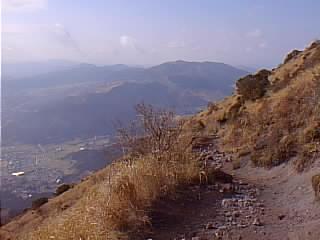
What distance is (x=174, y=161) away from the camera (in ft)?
28.8

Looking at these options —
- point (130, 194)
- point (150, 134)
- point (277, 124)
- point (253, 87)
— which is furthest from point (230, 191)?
point (253, 87)

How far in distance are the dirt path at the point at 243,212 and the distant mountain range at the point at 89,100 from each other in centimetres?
3132

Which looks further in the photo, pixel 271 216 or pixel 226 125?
pixel 226 125

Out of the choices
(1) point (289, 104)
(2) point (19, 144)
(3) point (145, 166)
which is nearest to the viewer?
(3) point (145, 166)

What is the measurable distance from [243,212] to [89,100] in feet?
296

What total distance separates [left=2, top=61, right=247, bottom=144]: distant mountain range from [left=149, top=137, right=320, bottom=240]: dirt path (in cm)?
3132

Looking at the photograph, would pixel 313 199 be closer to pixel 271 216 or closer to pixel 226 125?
pixel 271 216

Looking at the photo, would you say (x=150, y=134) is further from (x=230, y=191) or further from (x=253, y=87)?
(x=253, y=87)

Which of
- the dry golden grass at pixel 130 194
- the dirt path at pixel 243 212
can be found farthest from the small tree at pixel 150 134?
the dirt path at pixel 243 212

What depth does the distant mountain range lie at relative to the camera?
70.7 m

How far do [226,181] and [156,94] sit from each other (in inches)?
3557

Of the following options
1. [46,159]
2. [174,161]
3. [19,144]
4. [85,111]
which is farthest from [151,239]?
[85,111]

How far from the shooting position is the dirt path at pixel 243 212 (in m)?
6.46

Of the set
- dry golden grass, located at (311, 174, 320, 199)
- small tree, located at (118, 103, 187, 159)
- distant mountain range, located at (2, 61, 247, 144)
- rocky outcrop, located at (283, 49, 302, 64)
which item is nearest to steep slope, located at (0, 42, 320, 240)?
dry golden grass, located at (311, 174, 320, 199)
